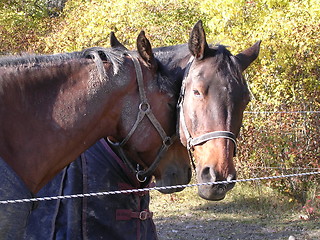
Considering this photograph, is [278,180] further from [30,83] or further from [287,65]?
[30,83]

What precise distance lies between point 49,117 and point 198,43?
0.85 metres

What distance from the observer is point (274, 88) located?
279 inches

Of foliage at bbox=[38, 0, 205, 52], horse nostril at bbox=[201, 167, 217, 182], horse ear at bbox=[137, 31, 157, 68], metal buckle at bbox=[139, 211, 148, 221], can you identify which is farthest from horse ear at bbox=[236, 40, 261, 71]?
foliage at bbox=[38, 0, 205, 52]

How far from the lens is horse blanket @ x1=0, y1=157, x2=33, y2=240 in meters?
2.18

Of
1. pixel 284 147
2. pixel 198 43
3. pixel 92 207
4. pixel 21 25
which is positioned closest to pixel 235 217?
pixel 284 147

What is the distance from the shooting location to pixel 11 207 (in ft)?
7.22

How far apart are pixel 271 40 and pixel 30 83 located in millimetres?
5110

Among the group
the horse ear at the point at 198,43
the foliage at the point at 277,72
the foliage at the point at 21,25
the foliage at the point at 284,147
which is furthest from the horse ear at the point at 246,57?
the foliage at the point at 21,25

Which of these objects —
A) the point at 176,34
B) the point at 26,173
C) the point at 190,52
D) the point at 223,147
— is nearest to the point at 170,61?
the point at 190,52

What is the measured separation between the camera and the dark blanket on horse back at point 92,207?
2.83 metres

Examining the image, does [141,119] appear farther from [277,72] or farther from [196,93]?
[277,72]

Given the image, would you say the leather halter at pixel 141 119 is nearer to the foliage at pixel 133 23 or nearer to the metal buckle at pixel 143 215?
the metal buckle at pixel 143 215

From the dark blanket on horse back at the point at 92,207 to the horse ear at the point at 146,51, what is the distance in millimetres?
647

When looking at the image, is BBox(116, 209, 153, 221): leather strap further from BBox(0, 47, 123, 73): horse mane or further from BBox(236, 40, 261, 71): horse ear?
BBox(236, 40, 261, 71): horse ear
